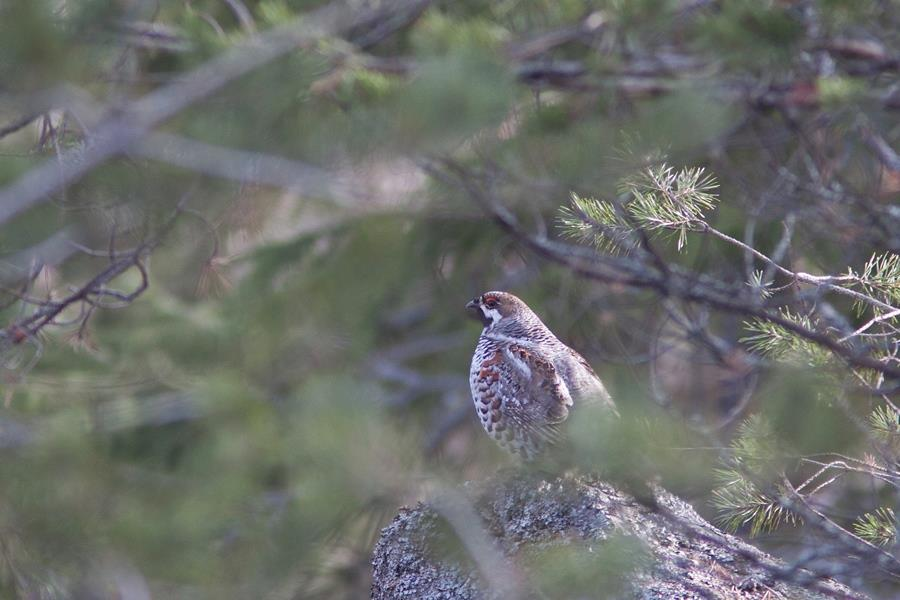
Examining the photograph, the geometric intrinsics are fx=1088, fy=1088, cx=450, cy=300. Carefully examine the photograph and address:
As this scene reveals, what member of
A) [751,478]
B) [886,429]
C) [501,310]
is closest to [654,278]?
[501,310]

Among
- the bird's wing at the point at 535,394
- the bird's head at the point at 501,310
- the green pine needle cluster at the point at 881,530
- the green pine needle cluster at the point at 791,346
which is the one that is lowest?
the green pine needle cluster at the point at 881,530

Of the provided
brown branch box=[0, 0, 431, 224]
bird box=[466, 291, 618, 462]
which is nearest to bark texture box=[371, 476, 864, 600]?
bird box=[466, 291, 618, 462]

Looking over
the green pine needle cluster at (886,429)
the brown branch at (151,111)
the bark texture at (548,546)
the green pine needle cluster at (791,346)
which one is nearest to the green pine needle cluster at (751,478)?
the bark texture at (548,546)

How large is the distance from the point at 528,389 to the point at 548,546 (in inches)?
30.8

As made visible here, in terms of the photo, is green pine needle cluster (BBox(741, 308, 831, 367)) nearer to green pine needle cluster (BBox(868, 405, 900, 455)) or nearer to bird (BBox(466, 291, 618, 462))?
green pine needle cluster (BBox(868, 405, 900, 455))

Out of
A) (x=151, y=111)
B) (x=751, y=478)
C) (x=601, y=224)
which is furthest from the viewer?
(x=151, y=111)

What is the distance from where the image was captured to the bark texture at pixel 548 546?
11.2ft

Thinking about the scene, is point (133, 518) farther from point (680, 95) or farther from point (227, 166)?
point (680, 95)

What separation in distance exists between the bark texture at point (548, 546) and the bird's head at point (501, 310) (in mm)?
1014

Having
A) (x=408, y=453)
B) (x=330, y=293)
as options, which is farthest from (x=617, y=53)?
(x=408, y=453)

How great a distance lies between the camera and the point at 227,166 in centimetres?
530

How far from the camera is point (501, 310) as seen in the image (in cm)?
496

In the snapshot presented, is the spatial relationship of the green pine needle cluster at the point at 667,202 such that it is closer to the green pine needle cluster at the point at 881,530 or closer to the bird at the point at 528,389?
the bird at the point at 528,389

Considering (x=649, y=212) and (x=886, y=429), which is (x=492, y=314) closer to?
(x=649, y=212)
